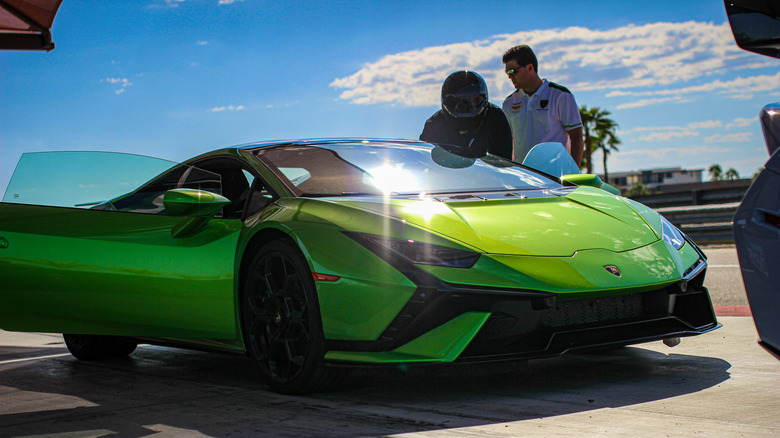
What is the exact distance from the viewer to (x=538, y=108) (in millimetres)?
7250

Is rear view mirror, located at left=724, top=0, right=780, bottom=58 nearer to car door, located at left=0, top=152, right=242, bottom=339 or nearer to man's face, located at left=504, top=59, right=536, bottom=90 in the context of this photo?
car door, located at left=0, top=152, right=242, bottom=339

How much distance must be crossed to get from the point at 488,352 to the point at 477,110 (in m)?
3.43

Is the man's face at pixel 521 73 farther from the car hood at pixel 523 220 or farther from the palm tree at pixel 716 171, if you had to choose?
the palm tree at pixel 716 171

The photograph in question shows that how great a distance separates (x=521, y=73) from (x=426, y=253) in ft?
13.2

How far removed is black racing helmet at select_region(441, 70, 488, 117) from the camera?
21.9 ft

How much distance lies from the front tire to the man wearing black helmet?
2806mm

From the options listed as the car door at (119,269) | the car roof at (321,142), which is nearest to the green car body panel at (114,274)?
the car door at (119,269)

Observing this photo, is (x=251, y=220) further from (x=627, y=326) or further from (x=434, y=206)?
(x=627, y=326)

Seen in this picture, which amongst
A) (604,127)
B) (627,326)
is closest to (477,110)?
(627,326)

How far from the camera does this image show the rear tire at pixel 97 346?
18.4ft

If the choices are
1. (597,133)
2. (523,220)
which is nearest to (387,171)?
(523,220)

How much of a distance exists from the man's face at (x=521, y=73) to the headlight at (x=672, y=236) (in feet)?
10.1

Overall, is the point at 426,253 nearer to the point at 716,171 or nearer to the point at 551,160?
the point at 551,160

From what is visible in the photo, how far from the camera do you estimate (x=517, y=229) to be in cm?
386
